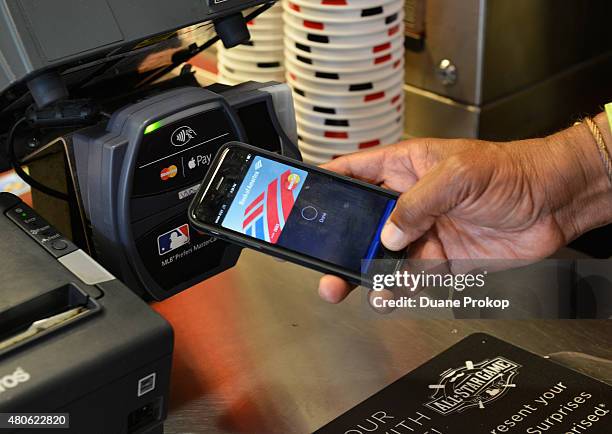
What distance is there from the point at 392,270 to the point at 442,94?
2.66ft

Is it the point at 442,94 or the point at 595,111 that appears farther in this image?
the point at 595,111

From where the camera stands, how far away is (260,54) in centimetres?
161

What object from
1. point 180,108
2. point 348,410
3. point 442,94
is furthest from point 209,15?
point 442,94

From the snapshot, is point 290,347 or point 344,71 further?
point 344,71

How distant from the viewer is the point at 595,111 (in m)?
2.00

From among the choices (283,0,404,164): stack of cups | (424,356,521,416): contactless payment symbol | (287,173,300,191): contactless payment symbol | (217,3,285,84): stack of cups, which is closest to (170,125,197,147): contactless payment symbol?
(287,173,300,191): contactless payment symbol

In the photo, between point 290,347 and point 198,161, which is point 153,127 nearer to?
point 198,161

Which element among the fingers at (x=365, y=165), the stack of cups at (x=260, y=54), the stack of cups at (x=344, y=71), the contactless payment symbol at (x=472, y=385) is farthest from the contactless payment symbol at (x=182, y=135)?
the stack of cups at (x=260, y=54)

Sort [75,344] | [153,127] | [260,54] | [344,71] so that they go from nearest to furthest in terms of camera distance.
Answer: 1. [75,344]
2. [153,127]
3. [344,71]
4. [260,54]

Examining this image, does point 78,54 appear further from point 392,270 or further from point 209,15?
point 392,270

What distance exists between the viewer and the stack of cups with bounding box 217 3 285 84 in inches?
62.4

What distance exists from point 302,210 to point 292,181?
0.12ft

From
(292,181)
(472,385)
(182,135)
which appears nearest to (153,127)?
(182,135)

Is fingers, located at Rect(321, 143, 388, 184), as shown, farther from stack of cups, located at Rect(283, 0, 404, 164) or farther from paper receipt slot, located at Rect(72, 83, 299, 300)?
stack of cups, located at Rect(283, 0, 404, 164)
